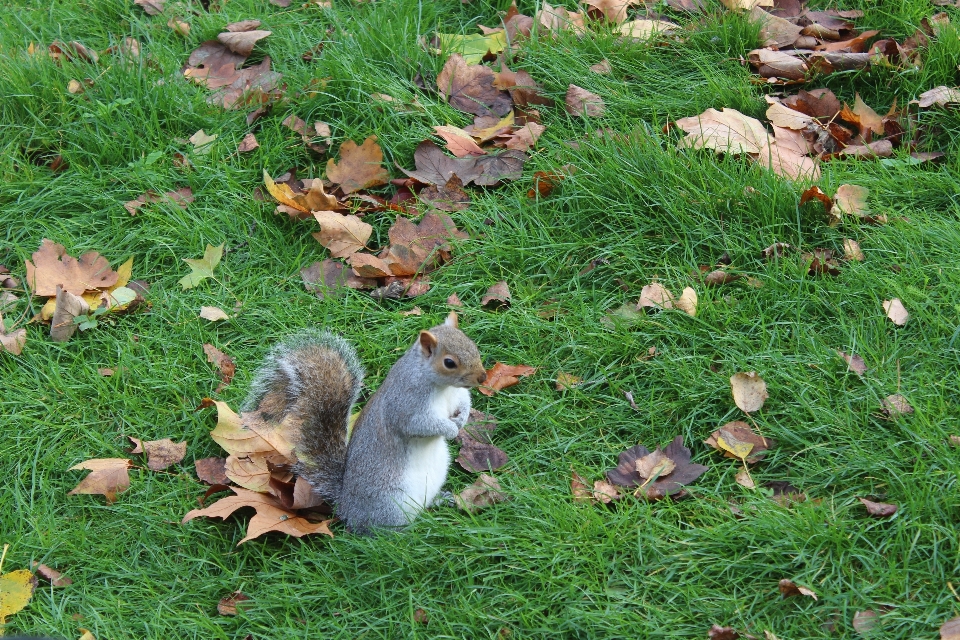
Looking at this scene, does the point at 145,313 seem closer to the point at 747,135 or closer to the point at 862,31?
the point at 747,135

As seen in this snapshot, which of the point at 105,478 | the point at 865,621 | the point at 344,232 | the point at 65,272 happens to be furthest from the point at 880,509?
the point at 65,272

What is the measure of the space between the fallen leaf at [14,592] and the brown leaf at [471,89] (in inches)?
74.1

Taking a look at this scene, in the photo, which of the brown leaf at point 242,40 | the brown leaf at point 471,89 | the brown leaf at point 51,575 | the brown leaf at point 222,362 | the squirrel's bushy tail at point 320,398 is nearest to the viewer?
the brown leaf at point 51,575

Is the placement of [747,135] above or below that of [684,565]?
above

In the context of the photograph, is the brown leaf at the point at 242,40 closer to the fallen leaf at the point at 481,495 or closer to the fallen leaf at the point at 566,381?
the fallen leaf at the point at 566,381

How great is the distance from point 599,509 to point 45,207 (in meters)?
2.13

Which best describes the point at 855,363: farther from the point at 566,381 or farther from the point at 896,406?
the point at 566,381

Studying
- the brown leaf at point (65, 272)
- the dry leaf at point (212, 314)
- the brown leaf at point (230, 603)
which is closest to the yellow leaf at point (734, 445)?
the brown leaf at point (230, 603)

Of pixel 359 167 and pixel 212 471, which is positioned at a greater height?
pixel 359 167

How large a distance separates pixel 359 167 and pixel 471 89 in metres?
0.48

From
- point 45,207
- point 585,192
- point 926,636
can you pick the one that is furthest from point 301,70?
point 926,636

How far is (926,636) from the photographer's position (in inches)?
69.1

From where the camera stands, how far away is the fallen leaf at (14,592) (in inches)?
84.4

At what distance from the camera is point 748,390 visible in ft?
7.46
